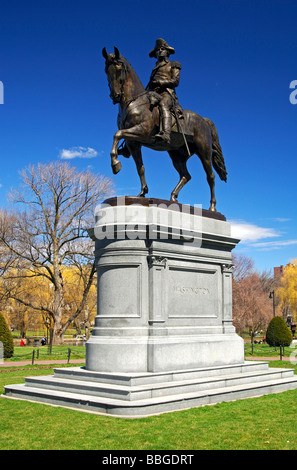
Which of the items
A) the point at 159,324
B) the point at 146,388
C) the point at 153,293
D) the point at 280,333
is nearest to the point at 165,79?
the point at 153,293

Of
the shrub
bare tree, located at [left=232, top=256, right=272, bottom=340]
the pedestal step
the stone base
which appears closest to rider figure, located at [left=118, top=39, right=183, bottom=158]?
the stone base

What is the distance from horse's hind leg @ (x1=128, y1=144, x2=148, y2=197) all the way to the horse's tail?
2.72 meters

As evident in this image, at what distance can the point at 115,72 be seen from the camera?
12047mm

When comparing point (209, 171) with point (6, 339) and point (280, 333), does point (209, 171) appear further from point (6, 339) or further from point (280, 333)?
point (280, 333)

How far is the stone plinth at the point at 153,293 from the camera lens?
10867 mm

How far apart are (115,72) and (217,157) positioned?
4230 millimetres

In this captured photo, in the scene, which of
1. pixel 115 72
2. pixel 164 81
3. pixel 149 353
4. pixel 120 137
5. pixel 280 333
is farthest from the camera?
pixel 280 333

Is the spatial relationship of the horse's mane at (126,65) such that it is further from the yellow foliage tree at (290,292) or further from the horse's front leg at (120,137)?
the yellow foliage tree at (290,292)

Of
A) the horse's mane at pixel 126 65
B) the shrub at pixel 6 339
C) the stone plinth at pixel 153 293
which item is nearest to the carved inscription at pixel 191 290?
the stone plinth at pixel 153 293

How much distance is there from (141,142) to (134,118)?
2.32ft

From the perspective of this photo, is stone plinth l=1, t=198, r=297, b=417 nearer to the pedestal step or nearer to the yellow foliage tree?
the pedestal step

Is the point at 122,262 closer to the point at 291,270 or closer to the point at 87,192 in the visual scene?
the point at 87,192

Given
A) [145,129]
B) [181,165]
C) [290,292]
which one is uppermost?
[145,129]

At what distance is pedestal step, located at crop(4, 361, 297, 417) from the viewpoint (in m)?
8.84
